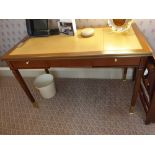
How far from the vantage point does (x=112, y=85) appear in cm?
184

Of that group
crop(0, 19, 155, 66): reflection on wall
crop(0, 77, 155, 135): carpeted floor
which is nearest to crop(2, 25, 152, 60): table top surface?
crop(0, 19, 155, 66): reflection on wall

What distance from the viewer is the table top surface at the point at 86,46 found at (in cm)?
109

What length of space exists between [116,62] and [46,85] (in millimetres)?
860

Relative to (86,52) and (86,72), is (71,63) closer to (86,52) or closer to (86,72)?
(86,52)

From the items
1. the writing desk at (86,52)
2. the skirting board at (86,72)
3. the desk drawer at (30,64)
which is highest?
the writing desk at (86,52)

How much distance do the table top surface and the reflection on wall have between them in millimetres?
129

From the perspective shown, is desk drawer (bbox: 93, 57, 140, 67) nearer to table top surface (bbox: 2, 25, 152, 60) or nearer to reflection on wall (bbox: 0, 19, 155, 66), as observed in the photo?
table top surface (bbox: 2, 25, 152, 60)

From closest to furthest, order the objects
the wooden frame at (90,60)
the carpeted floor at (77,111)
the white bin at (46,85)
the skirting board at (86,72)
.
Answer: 1. the wooden frame at (90,60)
2. the carpeted floor at (77,111)
3. the white bin at (46,85)
4. the skirting board at (86,72)

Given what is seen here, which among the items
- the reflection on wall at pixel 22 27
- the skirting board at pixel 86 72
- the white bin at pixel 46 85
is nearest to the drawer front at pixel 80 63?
the white bin at pixel 46 85

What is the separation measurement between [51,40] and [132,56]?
0.70m

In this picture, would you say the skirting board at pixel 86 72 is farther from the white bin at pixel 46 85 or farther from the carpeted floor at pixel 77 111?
the white bin at pixel 46 85

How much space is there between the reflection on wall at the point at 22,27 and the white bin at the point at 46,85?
543 mm
